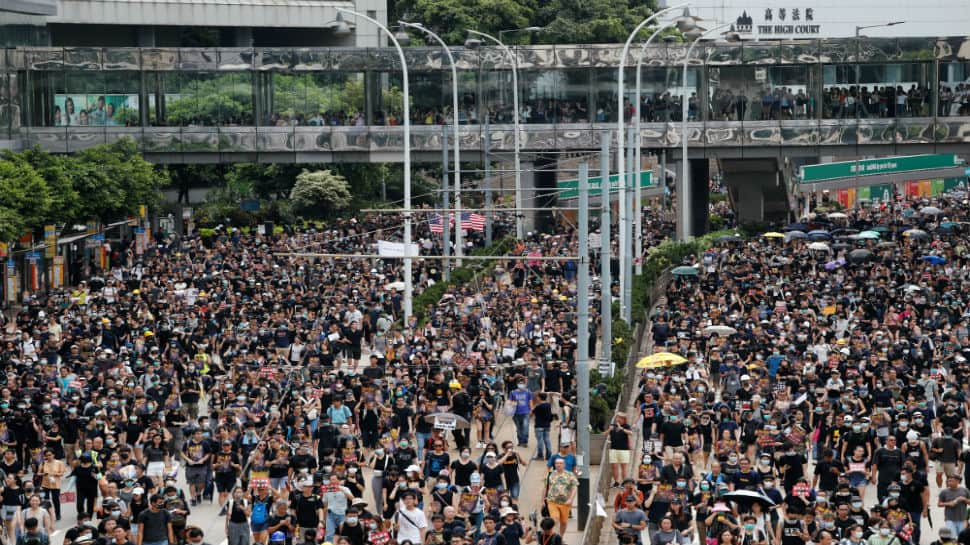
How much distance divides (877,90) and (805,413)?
1554 inches

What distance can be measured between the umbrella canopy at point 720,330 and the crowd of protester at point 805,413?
44 mm

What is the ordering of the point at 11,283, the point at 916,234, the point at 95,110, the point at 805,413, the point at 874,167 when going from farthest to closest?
the point at 874,167 < the point at 95,110 < the point at 916,234 < the point at 11,283 < the point at 805,413

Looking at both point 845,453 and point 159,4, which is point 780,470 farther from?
point 159,4

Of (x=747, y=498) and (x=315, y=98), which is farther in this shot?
(x=315, y=98)

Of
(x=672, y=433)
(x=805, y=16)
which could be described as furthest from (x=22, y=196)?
(x=805, y=16)

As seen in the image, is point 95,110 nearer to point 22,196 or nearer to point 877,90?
point 22,196

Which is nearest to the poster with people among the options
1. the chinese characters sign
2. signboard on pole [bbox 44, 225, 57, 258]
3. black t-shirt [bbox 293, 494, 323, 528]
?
signboard on pole [bbox 44, 225, 57, 258]

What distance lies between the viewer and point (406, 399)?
27.0 m

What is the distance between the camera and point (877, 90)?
207 ft

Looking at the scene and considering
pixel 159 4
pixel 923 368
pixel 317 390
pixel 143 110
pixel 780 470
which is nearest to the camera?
pixel 780 470

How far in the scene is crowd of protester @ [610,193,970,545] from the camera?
19.8 metres

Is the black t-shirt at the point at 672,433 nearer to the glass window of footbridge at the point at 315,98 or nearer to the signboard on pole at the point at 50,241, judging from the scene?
the signboard on pole at the point at 50,241

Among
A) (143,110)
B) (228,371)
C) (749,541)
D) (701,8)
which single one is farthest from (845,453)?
(701,8)

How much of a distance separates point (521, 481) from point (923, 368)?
824 cm
